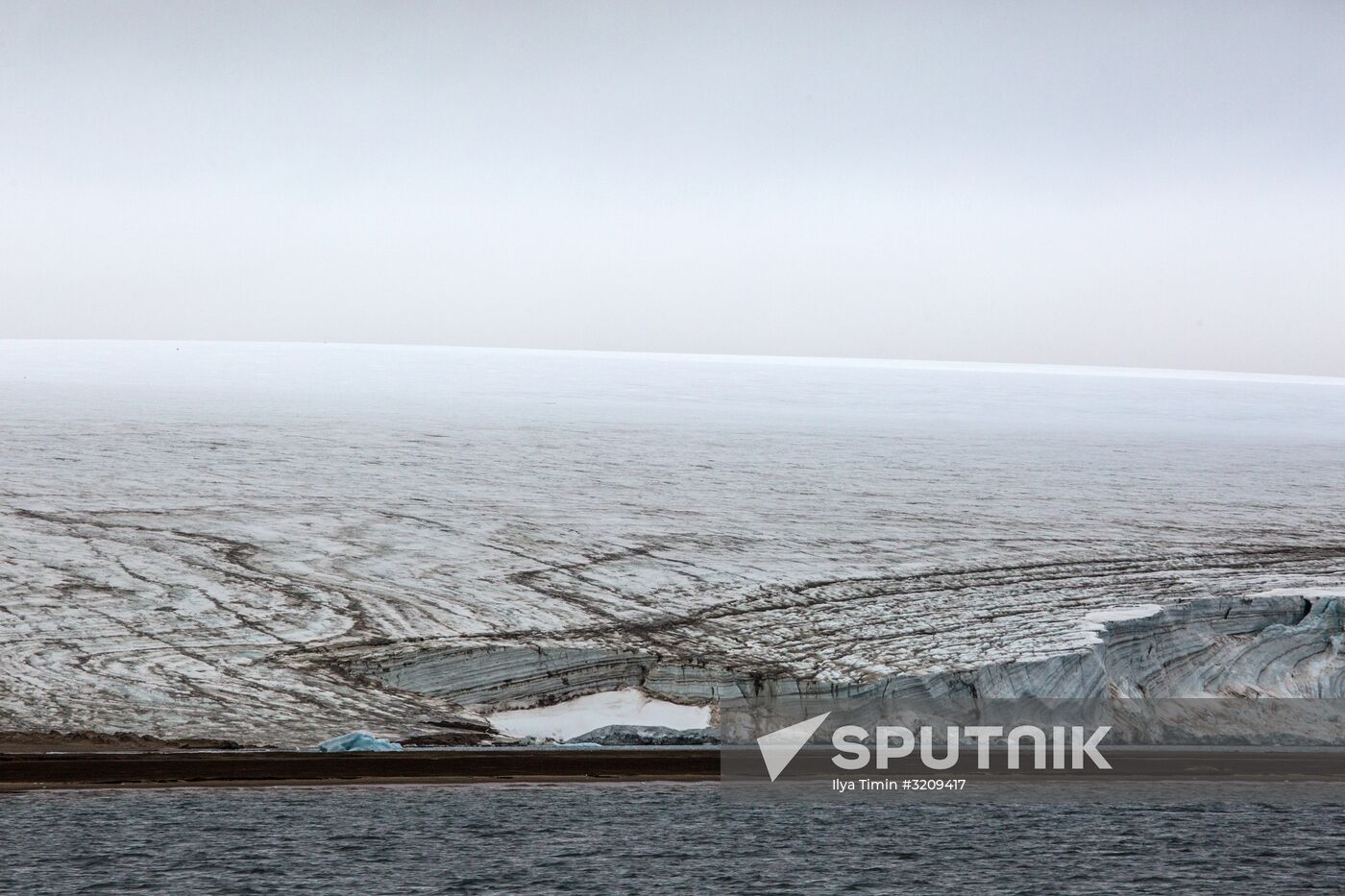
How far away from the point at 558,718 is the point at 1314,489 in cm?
1893

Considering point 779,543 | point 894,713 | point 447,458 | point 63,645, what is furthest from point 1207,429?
point 63,645

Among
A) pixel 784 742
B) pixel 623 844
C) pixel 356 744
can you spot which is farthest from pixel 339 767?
pixel 784 742

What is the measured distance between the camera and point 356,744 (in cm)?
777

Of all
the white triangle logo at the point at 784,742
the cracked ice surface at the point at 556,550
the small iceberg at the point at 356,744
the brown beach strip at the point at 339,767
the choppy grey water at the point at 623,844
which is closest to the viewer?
the choppy grey water at the point at 623,844

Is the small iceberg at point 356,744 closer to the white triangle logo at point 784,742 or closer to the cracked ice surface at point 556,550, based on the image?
the cracked ice surface at point 556,550

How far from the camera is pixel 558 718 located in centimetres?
923

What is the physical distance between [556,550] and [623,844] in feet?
28.0

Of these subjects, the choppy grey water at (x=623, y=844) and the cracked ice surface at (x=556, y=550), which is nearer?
the choppy grey water at (x=623, y=844)

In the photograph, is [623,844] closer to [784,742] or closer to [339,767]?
[339,767]

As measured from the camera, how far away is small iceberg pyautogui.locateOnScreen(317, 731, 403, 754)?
767cm

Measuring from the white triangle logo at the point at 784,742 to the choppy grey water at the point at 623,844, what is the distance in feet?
2.48

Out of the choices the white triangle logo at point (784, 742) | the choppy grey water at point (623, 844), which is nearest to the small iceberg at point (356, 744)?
the choppy grey water at point (623, 844)

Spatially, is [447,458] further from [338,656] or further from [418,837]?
[418,837]

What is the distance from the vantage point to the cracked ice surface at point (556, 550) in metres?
9.66
